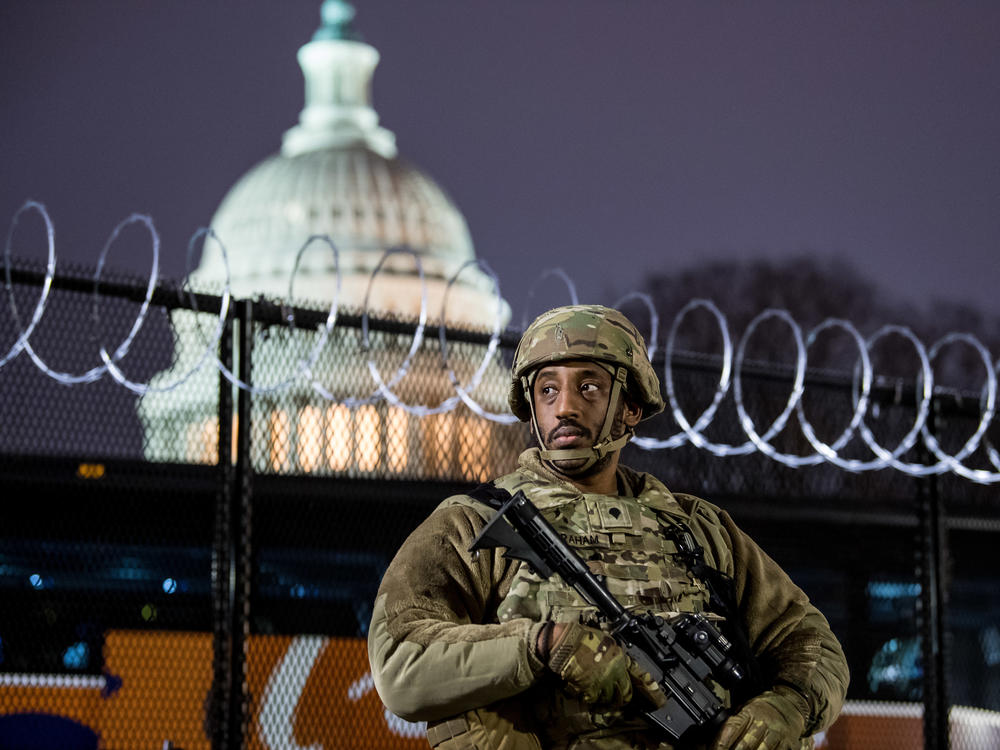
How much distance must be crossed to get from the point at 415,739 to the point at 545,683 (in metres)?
4.02

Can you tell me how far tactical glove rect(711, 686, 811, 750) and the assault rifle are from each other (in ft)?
0.13

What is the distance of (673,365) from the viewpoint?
8.02 m

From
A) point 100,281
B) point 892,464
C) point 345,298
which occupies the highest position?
point 100,281

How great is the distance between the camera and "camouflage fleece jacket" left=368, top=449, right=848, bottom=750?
299 centimetres

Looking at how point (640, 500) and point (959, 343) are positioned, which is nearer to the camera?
Answer: point (640, 500)

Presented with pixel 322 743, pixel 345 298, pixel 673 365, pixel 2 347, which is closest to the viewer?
pixel 2 347

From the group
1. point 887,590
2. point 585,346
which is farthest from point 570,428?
point 887,590

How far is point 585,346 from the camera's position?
3338 mm

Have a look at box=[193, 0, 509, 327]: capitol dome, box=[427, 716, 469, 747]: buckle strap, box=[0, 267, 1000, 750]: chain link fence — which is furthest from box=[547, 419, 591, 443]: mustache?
box=[193, 0, 509, 327]: capitol dome

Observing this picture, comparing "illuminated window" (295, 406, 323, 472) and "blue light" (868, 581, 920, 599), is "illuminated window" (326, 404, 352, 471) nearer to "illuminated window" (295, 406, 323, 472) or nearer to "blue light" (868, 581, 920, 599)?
"illuminated window" (295, 406, 323, 472)

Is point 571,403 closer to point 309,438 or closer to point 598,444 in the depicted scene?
point 598,444

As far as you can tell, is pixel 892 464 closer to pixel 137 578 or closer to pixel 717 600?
pixel 137 578

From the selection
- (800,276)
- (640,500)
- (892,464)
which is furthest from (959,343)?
(640,500)

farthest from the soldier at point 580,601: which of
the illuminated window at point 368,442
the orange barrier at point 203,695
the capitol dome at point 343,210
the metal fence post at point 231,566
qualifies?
the capitol dome at point 343,210
